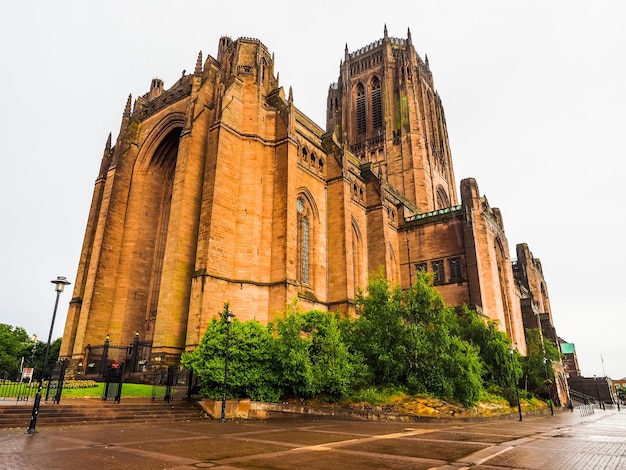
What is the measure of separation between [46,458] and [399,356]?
14691 millimetres

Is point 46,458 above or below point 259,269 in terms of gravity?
below

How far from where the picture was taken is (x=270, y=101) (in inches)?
1137

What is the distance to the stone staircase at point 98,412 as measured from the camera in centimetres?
1245

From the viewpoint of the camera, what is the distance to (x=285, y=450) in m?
8.39

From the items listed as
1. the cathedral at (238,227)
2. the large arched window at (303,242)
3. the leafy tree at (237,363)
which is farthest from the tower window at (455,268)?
the leafy tree at (237,363)

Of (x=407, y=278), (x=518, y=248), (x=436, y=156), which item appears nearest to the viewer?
(x=407, y=278)

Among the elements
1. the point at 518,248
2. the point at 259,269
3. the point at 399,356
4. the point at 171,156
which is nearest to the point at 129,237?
the point at 171,156

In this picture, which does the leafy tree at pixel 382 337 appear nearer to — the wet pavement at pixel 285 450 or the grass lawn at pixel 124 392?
the wet pavement at pixel 285 450

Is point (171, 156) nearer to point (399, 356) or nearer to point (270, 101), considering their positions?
point (270, 101)

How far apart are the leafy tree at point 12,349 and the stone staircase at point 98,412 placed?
4255cm

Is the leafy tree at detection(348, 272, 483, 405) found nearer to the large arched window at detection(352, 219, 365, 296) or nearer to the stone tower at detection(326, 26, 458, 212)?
the large arched window at detection(352, 219, 365, 296)

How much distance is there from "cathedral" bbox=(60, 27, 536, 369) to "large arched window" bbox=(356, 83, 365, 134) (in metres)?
19.8

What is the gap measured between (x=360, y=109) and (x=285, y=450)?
184 ft

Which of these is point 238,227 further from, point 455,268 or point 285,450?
point 455,268
